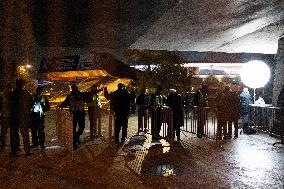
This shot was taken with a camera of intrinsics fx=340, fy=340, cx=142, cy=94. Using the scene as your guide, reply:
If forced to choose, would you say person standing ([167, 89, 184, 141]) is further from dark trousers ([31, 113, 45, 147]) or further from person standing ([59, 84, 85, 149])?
dark trousers ([31, 113, 45, 147])

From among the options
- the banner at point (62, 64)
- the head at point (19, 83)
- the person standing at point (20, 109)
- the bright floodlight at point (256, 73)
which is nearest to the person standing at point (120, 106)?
the person standing at point (20, 109)

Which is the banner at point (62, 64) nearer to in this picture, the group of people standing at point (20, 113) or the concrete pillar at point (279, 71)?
the group of people standing at point (20, 113)

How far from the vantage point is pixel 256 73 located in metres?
14.1

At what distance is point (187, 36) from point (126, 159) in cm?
512

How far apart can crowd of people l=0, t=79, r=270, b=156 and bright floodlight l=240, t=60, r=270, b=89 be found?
62cm

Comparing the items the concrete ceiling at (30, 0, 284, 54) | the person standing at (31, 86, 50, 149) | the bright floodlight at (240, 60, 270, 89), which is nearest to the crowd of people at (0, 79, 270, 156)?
the person standing at (31, 86, 50, 149)

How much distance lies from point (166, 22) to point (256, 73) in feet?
21.3

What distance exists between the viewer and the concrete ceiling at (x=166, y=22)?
736 centimetres

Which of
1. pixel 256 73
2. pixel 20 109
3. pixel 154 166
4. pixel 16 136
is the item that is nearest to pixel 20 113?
pixel 20 109

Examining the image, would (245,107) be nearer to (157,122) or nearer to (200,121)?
(200,121)

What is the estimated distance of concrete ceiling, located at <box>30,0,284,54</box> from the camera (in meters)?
7.36

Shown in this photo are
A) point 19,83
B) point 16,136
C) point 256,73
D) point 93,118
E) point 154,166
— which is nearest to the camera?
point 154,166

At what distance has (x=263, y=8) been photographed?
27.4ft

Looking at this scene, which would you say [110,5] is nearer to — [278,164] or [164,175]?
[164,175]
